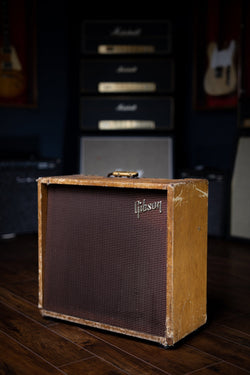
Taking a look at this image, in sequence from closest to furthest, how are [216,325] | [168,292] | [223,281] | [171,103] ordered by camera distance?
[168,292], [216,325], [223,281], [171,103]

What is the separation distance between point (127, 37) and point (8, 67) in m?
0.97

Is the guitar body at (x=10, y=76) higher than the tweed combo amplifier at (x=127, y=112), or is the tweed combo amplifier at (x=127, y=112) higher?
the guitar body at (x=10, y=76)

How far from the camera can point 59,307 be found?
1864 millimetres

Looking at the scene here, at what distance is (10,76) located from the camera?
12.8 feet

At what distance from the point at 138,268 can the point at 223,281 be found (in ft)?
3.07

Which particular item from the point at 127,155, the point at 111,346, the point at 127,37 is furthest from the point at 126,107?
the point at 111,346

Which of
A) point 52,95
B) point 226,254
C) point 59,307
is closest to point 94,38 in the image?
point 52,95

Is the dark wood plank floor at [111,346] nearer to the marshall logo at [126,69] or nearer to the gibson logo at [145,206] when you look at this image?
the gibson logo at [145,206]

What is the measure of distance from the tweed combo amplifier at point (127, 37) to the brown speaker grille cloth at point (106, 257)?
7.07 ft

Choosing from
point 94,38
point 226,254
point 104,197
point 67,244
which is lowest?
point 226,254

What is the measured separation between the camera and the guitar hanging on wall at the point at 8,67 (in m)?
3.85

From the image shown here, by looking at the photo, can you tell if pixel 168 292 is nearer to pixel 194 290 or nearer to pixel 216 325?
pixel 194 290

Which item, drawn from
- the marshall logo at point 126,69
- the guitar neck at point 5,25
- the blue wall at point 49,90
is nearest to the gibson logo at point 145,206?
the marshall logo at point 126,69

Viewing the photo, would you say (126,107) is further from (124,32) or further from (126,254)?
(126,254)
